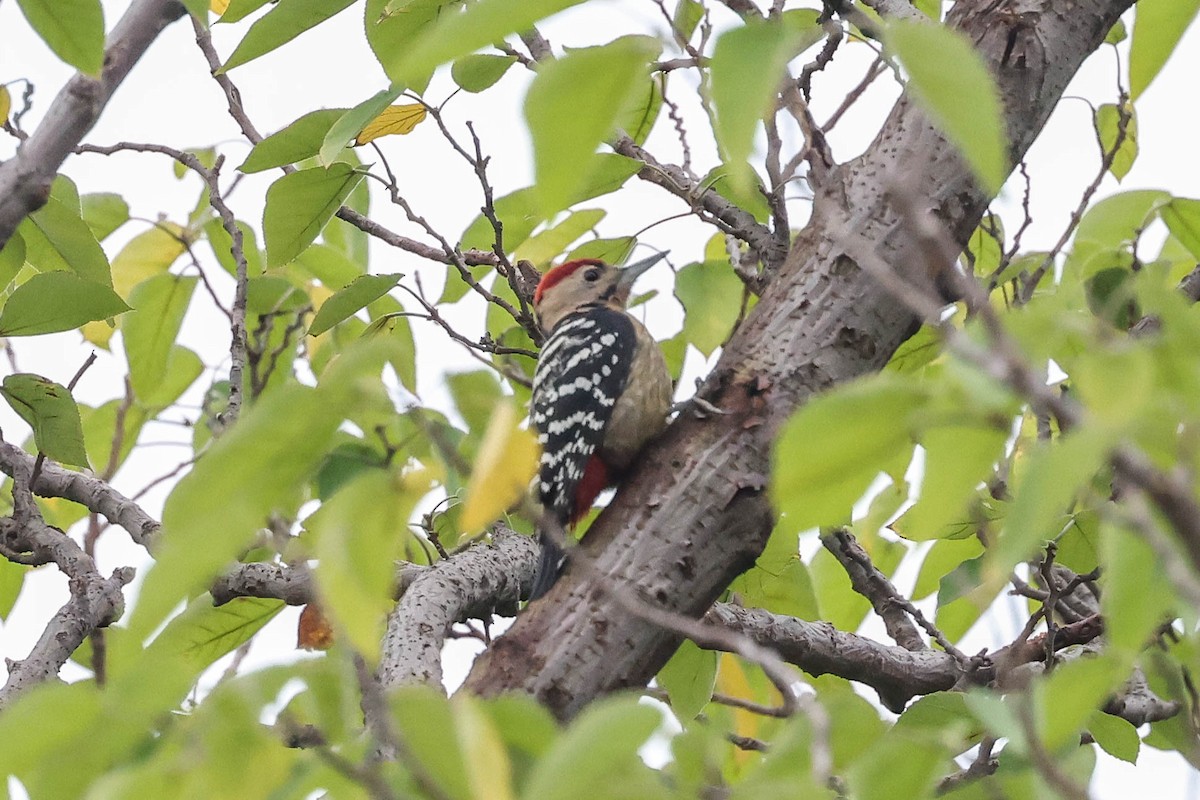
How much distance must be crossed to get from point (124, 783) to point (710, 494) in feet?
3.94

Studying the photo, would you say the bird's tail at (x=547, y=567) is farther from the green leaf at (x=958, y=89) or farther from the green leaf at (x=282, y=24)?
the green leaf at (x=958, y=89)

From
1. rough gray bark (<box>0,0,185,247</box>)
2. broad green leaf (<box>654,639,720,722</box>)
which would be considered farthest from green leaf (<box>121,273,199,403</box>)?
broad green leaf (<box>654,639,720,722</box>)

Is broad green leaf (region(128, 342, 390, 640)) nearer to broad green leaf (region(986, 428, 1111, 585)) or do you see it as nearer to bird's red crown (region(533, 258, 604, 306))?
broad green leaf (region(986, 428, 1111, 585))

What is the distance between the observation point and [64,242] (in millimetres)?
2418

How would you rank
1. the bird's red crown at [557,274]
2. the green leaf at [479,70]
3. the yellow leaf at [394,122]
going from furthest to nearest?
1. the bird's red crown at [557,274]
2. the yellow leaf at [394,122]
3. the green leaf at [479,70]

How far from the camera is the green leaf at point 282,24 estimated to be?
7.01 ft

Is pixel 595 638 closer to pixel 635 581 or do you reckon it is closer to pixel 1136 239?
pixel 635 581

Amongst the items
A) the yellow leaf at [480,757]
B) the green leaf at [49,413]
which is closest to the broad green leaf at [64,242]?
the green leaf at [49,413]

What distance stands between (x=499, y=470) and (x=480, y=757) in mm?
234

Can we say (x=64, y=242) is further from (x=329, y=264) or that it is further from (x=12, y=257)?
(x=329, y=264)

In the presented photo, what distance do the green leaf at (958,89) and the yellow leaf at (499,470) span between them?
42 cm

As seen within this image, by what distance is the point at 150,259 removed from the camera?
11.6 feet

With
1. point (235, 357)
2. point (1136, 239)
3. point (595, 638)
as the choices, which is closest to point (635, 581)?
point (595, 638)

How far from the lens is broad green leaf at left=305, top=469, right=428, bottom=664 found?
0.96 m
